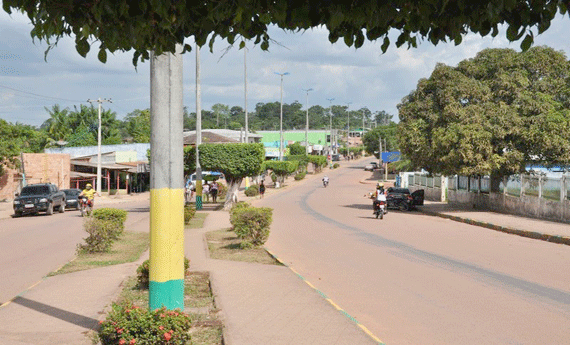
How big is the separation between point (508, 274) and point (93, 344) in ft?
27.8

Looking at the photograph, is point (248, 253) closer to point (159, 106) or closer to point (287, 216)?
point (159, 106)

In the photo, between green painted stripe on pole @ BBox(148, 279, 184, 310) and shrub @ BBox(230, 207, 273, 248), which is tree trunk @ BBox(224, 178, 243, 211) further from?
green painted stripe on pole @ BBox(148, 279, 184, 310)

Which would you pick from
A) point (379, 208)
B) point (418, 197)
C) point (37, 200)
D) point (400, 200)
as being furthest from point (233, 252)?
point (418, 197)

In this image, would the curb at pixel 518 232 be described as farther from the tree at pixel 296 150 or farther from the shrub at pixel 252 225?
the tree at pixel 296 150

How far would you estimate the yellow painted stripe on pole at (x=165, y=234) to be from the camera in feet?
23.4

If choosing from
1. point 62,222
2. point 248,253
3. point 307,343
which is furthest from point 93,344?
point 62,222

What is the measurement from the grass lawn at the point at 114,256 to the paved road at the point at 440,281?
138 inches

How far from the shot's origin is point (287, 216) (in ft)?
101

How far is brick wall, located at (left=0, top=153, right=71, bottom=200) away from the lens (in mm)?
48812

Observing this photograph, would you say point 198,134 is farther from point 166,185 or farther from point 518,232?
point 166,185

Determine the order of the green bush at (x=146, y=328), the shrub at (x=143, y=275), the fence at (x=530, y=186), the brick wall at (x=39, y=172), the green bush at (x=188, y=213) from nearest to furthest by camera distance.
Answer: the green bush at (x=146, y=328) → the shrub at (x=143, y=275) → the green bush at (x=188, y=213) → the fence at (x=530, y=186) → the brick wall at (x=39, y=172)

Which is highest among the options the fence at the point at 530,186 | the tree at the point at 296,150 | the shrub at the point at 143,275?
the tree at the point at 296,150

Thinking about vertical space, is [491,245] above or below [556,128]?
below

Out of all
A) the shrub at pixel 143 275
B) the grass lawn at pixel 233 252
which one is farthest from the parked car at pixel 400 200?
the shrub at pixel 143 275
